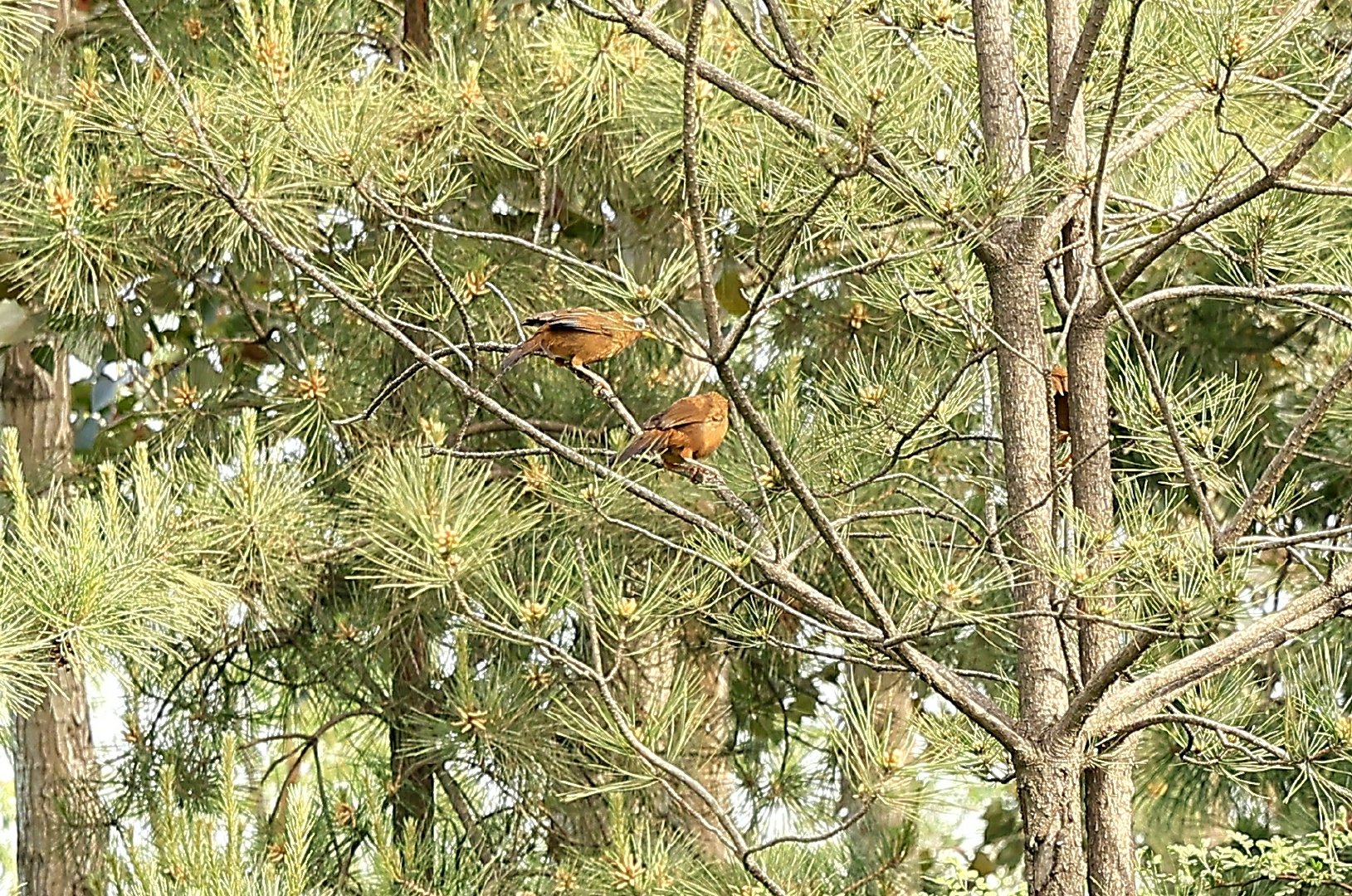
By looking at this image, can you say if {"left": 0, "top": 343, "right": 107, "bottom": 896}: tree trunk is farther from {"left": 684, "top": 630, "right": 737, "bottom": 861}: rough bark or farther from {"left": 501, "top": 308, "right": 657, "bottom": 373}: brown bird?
{"left": 501, "top": 308, "right": 657, "bottom": 373}: brown bird

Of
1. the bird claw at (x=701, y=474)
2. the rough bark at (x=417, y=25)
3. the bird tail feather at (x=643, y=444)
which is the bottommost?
the bird claw at (x=701, y=474)

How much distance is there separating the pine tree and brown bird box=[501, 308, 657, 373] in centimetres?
7

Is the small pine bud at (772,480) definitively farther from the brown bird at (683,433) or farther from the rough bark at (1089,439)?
the rough bark at (1089,439)

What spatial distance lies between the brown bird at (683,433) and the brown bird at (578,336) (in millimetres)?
97

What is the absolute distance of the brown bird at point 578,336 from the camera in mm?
1800

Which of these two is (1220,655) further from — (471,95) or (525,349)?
(471,95)

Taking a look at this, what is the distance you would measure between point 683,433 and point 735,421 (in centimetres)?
28

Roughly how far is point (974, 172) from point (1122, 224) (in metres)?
0.41

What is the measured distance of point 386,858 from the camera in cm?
228

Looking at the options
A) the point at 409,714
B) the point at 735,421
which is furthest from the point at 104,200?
the point at 735,421

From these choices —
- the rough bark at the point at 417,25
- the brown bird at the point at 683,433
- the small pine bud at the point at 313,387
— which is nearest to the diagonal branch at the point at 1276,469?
the brown bird at the point at 683,433

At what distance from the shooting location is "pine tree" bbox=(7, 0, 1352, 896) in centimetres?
153

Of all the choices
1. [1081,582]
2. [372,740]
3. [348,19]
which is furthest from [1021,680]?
[348,19]

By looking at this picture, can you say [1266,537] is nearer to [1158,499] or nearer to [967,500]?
[1158,499]
